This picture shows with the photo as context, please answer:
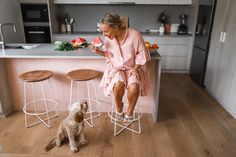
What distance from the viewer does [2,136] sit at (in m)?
2.25

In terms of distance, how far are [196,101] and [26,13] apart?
12.8 feet

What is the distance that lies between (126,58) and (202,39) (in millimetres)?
2403

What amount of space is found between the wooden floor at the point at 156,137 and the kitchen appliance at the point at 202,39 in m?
1.01

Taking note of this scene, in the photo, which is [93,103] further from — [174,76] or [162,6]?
[162,6]

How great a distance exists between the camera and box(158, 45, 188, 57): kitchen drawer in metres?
4.38

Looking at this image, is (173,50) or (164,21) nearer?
(173,50)

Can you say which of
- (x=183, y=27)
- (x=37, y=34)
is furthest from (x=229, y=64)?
(x=37, y=34)

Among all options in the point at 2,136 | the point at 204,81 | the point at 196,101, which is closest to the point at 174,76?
the point at 204,81

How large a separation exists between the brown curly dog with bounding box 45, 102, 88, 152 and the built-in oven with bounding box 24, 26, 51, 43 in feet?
9.62

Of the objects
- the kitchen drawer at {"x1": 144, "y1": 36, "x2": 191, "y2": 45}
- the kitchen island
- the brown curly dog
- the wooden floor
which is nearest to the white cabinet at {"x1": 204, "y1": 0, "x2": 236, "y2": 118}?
the wooden floor

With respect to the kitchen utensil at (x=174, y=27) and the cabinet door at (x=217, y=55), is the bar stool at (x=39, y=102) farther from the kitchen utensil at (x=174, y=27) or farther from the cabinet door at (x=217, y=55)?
the kitchen utensil at (x=174, y=27)

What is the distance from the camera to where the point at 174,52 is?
4.42m

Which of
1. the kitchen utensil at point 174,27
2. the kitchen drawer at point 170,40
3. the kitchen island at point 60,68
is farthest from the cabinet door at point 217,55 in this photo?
the kitchen utensil at point 174,27

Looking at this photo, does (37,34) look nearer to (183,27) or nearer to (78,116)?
(78,116)
